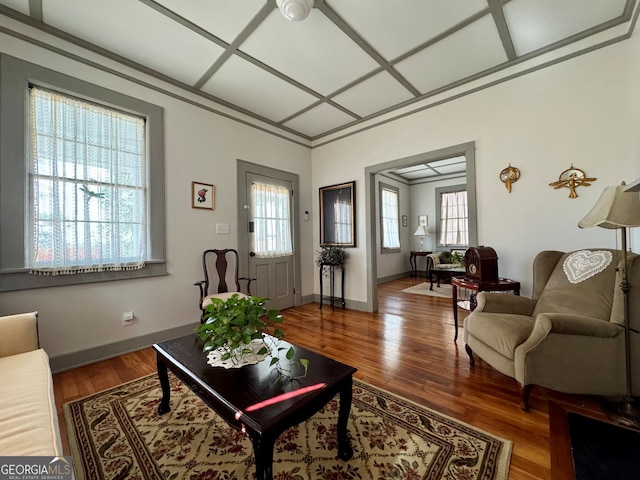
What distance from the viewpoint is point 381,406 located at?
171cm

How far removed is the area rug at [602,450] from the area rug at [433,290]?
3441mm

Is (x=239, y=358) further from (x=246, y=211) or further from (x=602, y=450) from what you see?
(x=246, y=211)

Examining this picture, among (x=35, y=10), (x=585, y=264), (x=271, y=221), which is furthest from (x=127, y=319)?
(x=585, y=264)

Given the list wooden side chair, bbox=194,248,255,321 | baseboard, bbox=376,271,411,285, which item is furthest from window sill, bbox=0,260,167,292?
baseboard, bbox=376,271,411,285

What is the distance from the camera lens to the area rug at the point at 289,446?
124cm

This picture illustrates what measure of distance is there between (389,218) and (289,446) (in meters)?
6.11

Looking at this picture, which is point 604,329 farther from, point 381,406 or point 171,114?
point 171,114

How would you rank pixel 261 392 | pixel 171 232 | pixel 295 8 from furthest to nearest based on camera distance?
pixel 171 232 → pixel 295 8 → pixel 261 392

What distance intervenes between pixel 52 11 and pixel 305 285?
13.3 feet

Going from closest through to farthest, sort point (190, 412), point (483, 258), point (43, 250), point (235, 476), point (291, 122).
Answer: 1. point (235, 476)
2. point (190, 412)
3. point (43, 250)
4. point (483, 258)
5. point (291, 122)

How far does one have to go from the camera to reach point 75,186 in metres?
2.35

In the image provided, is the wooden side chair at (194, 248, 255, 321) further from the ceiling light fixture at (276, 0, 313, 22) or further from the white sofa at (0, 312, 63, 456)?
the ceiling light fixture at (276, 0, 313, 22)

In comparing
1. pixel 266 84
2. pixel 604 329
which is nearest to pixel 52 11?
pixel 266 84

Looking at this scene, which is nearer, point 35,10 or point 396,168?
point 35,10
